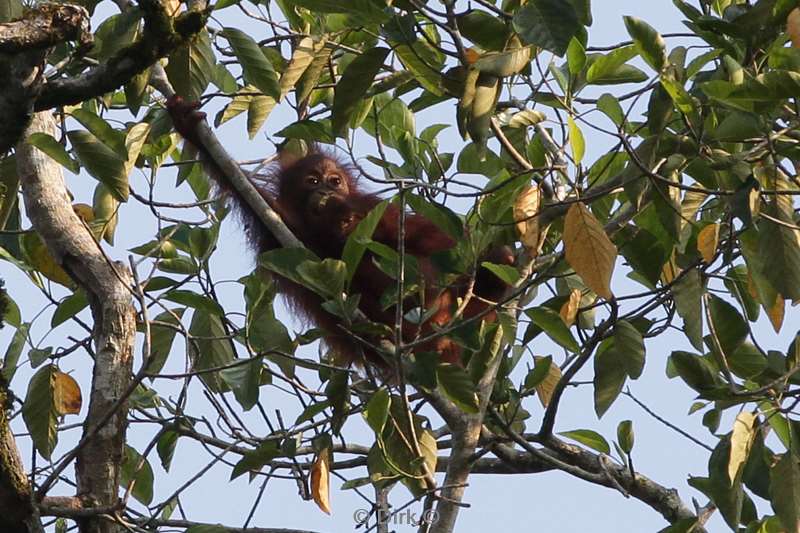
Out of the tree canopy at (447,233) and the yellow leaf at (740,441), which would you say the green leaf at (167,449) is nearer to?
the tree canopy at (447,233)

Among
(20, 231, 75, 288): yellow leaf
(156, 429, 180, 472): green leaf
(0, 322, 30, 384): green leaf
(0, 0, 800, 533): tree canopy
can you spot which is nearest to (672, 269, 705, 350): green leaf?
(0, 0, 800, 533): tree canopy

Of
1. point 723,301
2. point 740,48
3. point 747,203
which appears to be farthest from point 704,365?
point 740,48

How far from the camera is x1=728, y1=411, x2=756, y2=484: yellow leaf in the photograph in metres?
3.63

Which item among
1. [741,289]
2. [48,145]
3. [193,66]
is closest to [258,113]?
[193,66]

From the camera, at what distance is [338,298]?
12.4ft

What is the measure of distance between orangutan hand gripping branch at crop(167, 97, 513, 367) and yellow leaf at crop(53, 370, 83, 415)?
115cm

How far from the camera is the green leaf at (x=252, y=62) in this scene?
3.91 metres

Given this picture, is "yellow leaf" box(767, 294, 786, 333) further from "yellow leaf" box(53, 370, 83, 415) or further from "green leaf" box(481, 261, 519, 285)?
"yellow leaf" box(53, 370, 83, 415)

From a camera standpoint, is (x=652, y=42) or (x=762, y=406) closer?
(x=652, y=42)

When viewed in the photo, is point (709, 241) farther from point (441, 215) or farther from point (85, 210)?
point (85, 210)

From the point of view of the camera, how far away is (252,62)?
3914 millimetres

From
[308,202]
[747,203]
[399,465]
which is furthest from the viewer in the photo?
[308,202]

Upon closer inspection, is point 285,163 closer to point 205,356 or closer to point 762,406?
point 205,356

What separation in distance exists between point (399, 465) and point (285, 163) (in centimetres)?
297
